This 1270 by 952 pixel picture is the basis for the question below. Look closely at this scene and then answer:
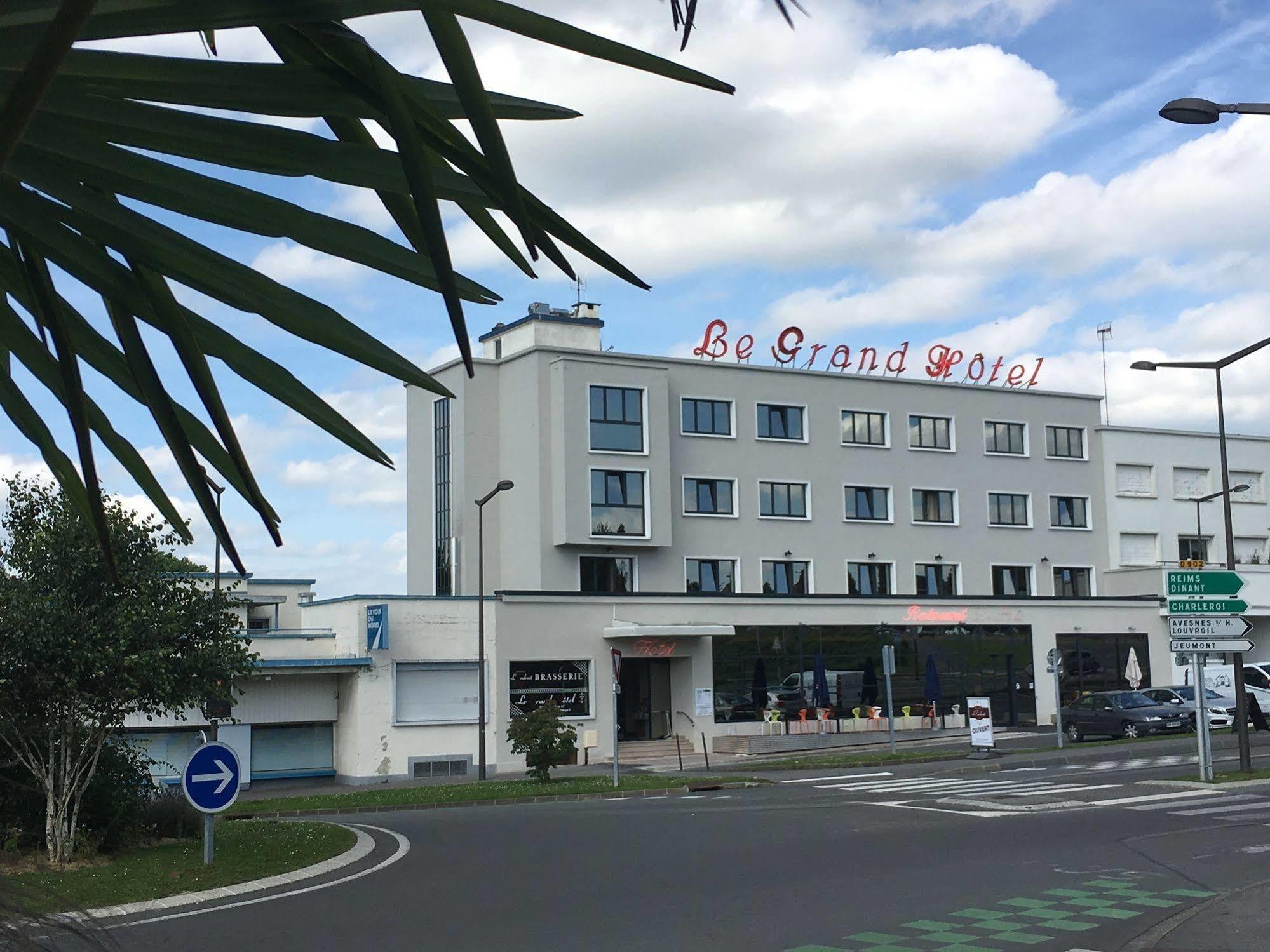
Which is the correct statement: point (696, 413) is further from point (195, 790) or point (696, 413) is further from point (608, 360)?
point (195, 790)

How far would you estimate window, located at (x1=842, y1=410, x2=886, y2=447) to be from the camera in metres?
54.0

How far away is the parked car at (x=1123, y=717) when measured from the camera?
39.5 metres

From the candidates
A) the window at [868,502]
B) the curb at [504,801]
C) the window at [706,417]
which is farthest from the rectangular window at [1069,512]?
the curb at [504,801]

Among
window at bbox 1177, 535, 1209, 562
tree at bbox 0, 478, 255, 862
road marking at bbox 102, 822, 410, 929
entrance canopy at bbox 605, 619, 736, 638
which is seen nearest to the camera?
road marking at bbox 102, 822, 410, 929

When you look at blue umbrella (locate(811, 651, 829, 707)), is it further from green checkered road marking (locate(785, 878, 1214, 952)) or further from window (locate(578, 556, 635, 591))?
green checkered road marking (locate(785, 878, 1214, 952))

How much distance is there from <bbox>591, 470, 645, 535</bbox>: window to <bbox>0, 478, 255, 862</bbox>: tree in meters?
29.8

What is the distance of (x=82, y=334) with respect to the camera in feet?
6.31

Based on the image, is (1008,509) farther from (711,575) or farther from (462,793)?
(462,793)

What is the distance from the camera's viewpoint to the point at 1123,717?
131 feet

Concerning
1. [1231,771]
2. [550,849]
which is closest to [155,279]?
[550,849]

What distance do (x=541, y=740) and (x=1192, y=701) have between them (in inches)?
877

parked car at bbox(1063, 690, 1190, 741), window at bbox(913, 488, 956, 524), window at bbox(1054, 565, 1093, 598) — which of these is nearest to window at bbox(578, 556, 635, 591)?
window at bbox(913, 488, 956, 524)

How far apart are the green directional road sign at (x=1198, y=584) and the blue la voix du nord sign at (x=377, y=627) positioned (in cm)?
2355

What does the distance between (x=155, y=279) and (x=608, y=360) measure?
1866 inches
